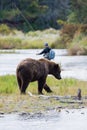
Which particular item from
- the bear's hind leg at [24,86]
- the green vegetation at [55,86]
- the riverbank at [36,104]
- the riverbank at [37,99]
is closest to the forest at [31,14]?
the green vegetation at [55,86]

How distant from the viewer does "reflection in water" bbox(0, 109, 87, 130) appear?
12906mm

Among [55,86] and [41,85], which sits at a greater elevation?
[41,85]

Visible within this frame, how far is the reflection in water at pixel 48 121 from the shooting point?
42.3 ft

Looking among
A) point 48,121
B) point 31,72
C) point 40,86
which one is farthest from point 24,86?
point 48,121

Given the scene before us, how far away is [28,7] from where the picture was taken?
8194 cm

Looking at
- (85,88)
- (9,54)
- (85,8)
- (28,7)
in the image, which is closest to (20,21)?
(28,7)

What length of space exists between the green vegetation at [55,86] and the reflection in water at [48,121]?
364 centimetres

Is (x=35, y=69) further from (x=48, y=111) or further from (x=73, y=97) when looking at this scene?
(x=48, y=111)

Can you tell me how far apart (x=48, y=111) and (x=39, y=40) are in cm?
3998

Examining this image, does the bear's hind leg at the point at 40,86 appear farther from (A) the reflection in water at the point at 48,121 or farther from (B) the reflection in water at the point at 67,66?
(B) the reflection in water at the point at 67,66

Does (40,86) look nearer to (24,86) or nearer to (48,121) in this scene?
(24,86)

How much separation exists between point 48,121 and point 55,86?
275 inches

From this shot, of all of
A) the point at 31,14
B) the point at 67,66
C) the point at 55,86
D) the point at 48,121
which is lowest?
the point at 31,14

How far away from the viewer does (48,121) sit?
13.6 metres
